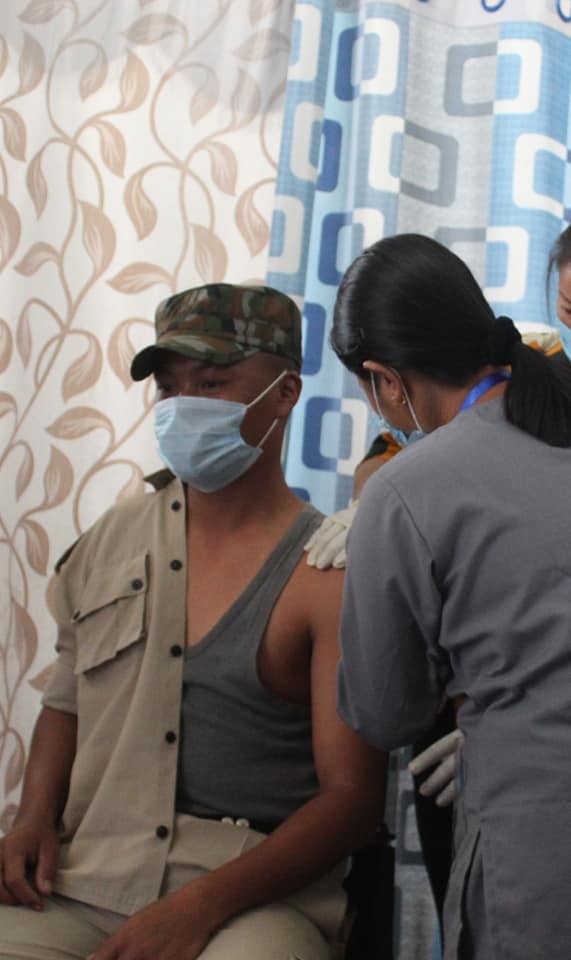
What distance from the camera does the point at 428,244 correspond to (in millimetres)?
1369

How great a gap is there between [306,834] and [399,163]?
4.12 ft

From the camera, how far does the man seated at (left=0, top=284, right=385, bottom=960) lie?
1.47m

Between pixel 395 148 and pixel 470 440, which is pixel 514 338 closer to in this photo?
pixel 470 440

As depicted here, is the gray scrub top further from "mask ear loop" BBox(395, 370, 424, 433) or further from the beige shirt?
the beige shirt

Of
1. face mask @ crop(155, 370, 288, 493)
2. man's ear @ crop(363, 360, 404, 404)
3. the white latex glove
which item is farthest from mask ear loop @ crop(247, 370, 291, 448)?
the white latex glove

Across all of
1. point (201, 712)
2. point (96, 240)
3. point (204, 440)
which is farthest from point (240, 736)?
point (96, 240)

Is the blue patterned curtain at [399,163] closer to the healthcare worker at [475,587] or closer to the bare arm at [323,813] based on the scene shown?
the bare arm at [323,813]

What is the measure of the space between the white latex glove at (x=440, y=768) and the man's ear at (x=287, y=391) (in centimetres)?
54

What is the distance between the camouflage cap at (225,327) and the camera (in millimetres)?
1729

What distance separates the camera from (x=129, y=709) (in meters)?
1.63

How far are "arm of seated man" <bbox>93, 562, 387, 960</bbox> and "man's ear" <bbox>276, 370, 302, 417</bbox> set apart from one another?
27 cm

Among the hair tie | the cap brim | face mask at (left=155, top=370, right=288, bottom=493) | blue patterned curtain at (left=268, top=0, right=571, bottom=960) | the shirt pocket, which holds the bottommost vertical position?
the shirt pocket

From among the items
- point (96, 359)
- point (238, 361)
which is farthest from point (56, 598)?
point (96, 359)

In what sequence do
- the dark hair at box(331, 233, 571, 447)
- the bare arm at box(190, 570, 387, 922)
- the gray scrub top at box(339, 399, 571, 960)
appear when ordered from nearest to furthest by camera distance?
the gray scrub top at box(339, 399, 571, 960) → the dark hair at box(331, 233, 571, 447) → the bare arm at box(190, 570, 387, 922)
